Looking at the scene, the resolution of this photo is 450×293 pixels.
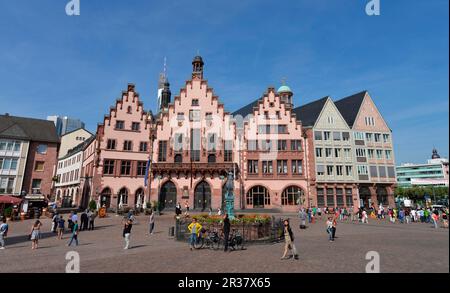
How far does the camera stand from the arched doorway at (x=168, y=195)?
1741 inches

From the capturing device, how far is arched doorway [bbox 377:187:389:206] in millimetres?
47594

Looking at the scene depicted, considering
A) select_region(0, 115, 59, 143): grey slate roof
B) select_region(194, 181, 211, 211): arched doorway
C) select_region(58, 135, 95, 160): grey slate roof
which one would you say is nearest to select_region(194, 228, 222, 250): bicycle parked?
select_region(194, 181, 211, 211): arched doorway

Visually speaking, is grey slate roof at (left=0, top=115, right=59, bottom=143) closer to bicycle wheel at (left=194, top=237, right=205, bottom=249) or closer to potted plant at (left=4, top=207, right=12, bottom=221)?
potted plant at (left=4, top=207, right=12, bottom=221)

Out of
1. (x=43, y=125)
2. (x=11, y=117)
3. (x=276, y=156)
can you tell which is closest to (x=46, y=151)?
(x=43, y=125)

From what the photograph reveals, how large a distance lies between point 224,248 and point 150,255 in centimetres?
425

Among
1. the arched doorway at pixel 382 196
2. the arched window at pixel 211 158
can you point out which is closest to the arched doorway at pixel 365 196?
the arched doorway at pixel 382 196

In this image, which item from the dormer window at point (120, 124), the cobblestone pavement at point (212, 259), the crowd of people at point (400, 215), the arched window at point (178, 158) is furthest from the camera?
the dormer window at point (120, 124)

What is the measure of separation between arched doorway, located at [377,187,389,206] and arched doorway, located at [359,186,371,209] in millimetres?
1982

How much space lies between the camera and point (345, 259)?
1207 cm

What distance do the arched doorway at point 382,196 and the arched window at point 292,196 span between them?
14699mm

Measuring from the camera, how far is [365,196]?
4750 cm

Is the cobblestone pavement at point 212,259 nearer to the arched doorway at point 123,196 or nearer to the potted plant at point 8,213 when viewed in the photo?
the potted plant at point 8,213

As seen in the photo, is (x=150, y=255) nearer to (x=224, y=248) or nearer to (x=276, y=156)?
(x=224, y=248)

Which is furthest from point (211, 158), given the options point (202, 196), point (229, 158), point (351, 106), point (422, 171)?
point (422, 171)
